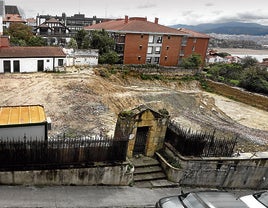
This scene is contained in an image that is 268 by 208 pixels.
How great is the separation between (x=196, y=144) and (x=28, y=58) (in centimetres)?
2816

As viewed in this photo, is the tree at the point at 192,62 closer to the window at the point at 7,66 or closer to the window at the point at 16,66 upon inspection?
the window at the point at 16,66

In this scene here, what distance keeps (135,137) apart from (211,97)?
28518 millimetres

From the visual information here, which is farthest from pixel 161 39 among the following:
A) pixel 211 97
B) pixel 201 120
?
pixel 201 120

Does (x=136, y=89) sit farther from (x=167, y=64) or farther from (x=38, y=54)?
(x=167, y=64)

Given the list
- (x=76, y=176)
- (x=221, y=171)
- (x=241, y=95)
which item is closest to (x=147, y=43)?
(x=241, y=95)

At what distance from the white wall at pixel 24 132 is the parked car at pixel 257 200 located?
7.86 metres

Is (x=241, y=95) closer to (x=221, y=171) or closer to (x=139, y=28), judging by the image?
(x=139, y=28)

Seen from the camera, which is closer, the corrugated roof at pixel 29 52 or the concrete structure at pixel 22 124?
the concrete structure at pixel 22 124

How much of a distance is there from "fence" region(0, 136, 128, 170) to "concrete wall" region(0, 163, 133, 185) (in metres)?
0.21

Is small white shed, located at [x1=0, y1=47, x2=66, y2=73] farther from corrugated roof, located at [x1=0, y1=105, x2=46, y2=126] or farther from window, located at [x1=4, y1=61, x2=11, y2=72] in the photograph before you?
corrugated roof, located at [x1=0, y1=105, x2=46, y2=126]

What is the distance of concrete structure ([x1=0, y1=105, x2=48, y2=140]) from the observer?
1041cm

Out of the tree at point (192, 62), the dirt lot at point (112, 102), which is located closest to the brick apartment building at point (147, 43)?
the tree at point (192, 62)

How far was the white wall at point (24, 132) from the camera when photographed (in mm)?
10383

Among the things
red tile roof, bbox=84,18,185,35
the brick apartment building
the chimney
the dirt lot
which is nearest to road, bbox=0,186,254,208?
the dirt lot
